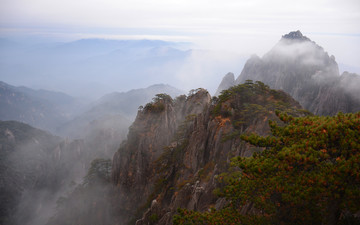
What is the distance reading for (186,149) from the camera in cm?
3034

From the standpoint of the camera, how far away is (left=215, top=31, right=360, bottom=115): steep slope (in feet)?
212

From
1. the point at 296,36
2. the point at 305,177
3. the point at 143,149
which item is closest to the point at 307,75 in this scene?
the point at 296,36

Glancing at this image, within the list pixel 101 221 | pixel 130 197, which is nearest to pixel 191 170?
pixel 130 197

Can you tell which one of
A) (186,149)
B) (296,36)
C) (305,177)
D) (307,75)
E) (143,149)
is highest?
(296,36)

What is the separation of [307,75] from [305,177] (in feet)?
292

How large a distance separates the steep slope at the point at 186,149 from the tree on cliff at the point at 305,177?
639cm

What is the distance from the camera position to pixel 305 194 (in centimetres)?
789

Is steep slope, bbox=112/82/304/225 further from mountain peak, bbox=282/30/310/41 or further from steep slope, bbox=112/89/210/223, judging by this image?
mountain peak, bbox=282/30/310/41

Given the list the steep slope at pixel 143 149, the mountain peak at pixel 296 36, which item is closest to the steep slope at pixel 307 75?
the mountain peak at pixel 296 36

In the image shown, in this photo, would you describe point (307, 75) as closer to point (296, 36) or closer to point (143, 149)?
point (296, 36)

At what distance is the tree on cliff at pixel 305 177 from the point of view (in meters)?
7.45

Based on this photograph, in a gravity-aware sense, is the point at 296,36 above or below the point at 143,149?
above

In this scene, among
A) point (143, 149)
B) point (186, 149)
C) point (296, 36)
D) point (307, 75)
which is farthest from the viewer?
point (296, 36)

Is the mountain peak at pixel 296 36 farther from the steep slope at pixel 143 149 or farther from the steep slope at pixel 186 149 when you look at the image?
the steep slope at pixel 186 149
